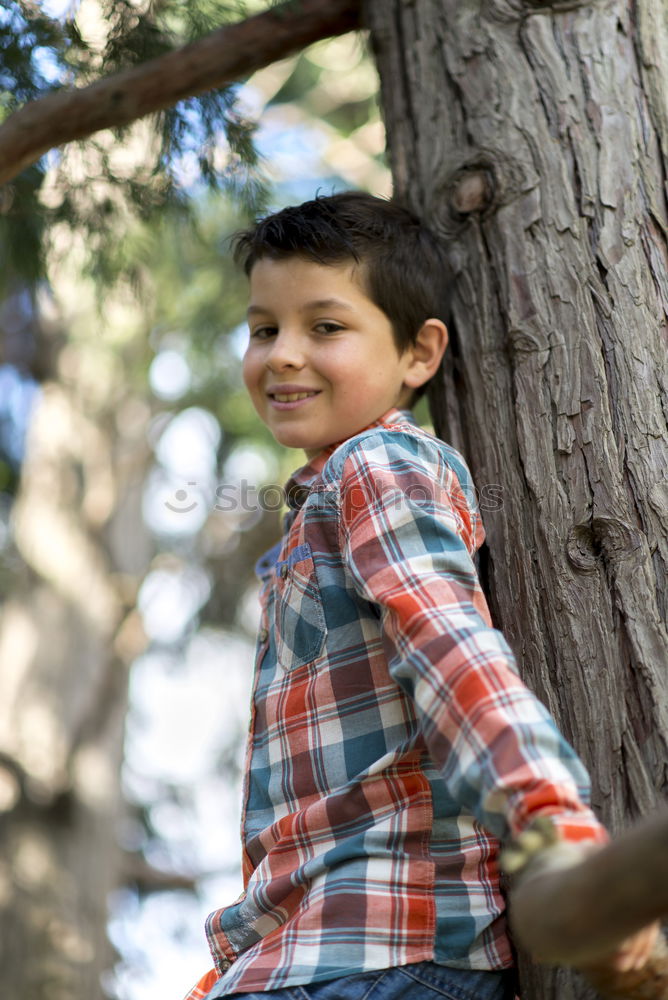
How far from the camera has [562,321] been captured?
6.69 ft

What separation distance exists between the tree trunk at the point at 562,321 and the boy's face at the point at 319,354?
0.20 meters

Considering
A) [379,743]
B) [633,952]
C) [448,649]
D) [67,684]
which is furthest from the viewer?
[67,684]

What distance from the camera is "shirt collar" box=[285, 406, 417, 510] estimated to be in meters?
2.12

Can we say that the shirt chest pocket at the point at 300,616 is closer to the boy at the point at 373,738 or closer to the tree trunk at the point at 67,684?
the boy at the point at 373,738

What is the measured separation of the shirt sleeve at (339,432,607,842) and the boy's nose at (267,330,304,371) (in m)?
0.34

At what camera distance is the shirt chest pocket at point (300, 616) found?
1814 mm

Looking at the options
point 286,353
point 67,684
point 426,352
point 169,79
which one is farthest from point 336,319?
point 67,684

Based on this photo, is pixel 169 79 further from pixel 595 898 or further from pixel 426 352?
pixel 595 898

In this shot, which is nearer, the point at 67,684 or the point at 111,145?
the point at 111,145

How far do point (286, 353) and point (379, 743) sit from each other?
79 cm

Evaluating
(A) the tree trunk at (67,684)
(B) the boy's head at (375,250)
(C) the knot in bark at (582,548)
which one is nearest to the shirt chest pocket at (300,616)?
(C) the knot in bark at (582,548)

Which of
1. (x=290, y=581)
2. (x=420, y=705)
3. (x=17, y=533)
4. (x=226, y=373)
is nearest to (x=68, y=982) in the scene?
(x=17, y=533)

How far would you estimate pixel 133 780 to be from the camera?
9.90 m

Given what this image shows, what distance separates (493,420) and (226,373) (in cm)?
516
